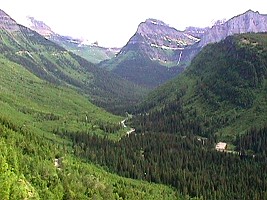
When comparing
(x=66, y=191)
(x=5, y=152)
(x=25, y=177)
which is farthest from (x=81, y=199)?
(x=5, y=152)

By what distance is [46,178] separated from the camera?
200 metres

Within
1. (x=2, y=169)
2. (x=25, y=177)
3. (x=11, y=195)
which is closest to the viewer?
(x=11, y=195)

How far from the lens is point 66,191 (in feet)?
648

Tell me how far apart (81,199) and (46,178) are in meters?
18.0

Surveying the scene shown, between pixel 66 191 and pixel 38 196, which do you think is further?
pixel 66 191

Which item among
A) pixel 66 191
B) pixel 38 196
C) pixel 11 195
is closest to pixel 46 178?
pixel 66 191

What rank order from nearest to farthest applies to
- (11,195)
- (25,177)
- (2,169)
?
1. (11,195)
2. (2,169)
3. (25,177)

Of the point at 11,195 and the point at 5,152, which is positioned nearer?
the point at 11,195

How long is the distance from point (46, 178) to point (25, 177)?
12051mm

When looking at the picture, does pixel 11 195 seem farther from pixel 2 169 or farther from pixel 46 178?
pixel 46 178

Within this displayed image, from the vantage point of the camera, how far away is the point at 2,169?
171 meters

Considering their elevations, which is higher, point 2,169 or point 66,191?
point 2,169

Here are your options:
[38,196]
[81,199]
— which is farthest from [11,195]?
[81,199]

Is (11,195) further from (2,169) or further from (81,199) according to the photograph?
(81,199)
